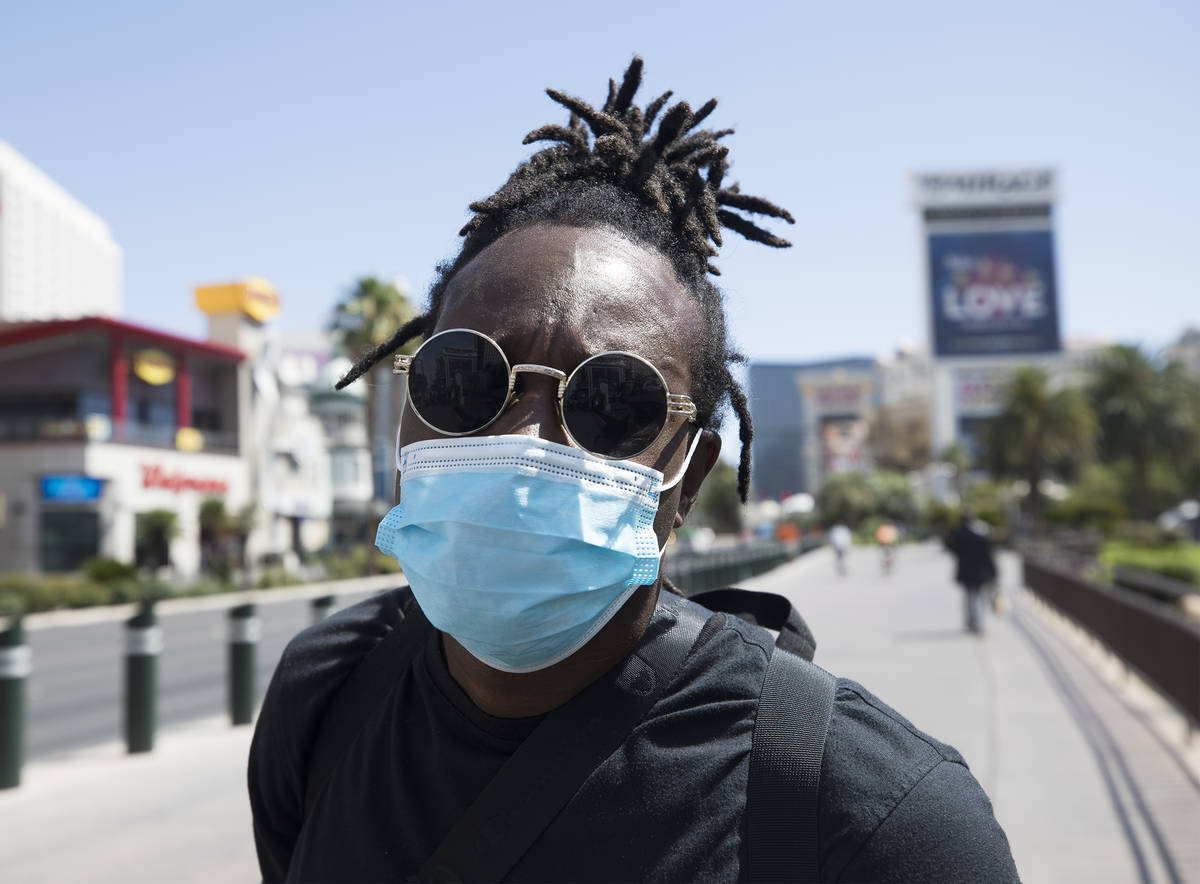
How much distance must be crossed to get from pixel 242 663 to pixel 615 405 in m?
7.95

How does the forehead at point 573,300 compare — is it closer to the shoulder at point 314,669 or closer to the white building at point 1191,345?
the shoulder at point 314,669

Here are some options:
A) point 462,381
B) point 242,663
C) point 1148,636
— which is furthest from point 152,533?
point 462,381

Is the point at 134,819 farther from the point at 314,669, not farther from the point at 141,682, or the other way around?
the point at 314,669

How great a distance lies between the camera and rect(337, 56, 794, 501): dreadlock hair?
1729 millimetres

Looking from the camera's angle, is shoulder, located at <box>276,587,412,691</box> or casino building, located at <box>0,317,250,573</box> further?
casino building, located at <box>0,317,250,573</box>

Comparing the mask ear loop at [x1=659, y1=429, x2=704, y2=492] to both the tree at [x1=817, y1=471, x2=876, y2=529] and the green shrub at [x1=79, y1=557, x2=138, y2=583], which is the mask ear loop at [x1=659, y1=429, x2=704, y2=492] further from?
the tree at [x1=817, y1=471, x2=876, y2=529]

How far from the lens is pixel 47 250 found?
124188 mm

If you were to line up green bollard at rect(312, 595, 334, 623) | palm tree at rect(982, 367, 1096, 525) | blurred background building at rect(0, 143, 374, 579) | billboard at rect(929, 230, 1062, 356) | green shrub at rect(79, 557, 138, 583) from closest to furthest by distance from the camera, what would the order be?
1. green bollard at rect(312, 595, 334, 623)
2. green shrub at rect(79, 557, 138, 583)
3. blurred background building at rect(0, 143, 374, 579)
4. palm tree at rect(982, 367, 1096, 525)
5. billboard at rect(929, 230, 1062, 356)

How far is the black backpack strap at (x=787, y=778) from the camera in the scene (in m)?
1.32

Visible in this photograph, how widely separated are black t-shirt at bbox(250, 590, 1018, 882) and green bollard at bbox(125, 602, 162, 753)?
21.9 feet

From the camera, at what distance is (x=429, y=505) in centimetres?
154

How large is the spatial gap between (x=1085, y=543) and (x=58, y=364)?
3846 cm

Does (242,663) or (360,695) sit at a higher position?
(360,695)

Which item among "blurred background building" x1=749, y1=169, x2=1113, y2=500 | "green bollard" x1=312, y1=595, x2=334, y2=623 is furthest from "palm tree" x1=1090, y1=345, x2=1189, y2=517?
"green bollard" x1=312, y1=595, x2=334, y2=623
